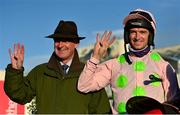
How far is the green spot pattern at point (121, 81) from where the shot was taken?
14.6 ft

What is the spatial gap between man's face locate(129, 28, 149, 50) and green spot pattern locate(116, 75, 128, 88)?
0.99ft

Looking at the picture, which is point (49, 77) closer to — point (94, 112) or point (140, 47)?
point (94, 112)

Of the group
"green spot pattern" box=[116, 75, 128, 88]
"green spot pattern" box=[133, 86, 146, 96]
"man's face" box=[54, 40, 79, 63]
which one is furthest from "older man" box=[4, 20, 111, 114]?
"green spot pattern" box=[133, 86, 146, 96]

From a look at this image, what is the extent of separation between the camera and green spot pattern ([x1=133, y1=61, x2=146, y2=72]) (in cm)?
445

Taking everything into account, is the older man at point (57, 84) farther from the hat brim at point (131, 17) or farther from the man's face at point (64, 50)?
the hat brim at point (131, 17)

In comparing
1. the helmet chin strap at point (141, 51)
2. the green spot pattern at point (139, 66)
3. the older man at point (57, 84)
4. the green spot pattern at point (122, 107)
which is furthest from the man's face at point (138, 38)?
the older man at point (57, 84)

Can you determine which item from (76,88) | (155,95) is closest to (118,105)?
(155,95)

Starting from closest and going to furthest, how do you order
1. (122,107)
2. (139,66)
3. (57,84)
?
(122,107), (139,66), (57,84)

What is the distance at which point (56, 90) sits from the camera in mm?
4988

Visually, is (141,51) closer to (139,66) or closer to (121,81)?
(139,66)

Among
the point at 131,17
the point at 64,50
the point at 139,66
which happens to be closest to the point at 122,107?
the point at 139,66

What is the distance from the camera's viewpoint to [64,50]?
16.4 ft

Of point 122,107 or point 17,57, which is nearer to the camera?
point 122,107

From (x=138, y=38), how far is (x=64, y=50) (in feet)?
3.13
